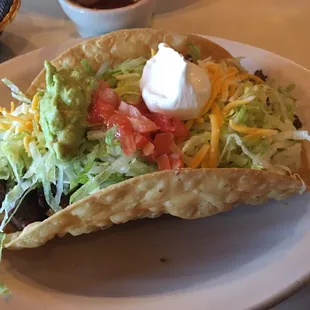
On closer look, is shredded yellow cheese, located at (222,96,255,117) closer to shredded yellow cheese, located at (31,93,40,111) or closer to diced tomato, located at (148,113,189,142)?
diced tomato, located at (148,113,189,142)

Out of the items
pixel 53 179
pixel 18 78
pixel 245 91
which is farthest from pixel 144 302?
pixel 18 78

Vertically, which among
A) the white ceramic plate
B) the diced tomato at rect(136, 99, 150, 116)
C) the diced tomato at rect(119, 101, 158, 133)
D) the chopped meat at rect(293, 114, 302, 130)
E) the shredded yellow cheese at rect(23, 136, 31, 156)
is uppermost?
the diced tomato at rect(119, 101, 158, 133)

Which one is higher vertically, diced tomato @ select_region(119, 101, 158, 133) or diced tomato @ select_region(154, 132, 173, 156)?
diced tomato @ select_region(119, 101, 158, 133)

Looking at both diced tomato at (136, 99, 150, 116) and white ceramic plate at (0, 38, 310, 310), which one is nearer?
white ceramic plate at (0, 38, 310, 310)

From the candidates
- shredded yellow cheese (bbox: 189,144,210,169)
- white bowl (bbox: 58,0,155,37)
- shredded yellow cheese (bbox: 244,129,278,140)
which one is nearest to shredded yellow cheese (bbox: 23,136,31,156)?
shredded yellow cheese (bbox: 189,144,210,169)

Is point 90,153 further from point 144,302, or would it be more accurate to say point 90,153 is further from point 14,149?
point 144,302

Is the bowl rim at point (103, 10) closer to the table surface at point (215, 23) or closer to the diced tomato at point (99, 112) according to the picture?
the table surface at point (215, 23)
